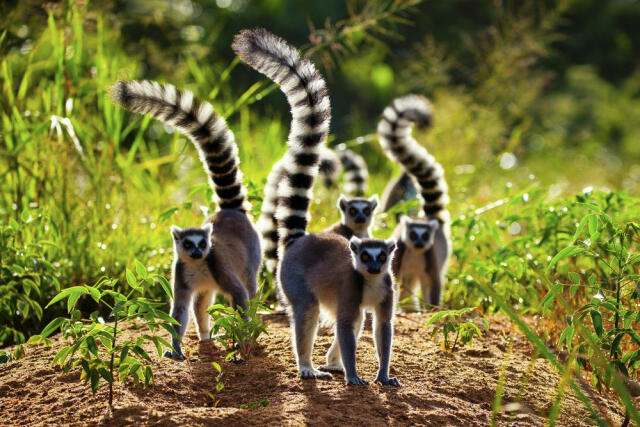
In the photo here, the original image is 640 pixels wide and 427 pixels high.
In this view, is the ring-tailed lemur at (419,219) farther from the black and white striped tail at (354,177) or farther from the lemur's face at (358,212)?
the black and white striped tail at (354,177)

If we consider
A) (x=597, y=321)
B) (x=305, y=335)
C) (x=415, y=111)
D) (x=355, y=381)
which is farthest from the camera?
(x=415, y=111)

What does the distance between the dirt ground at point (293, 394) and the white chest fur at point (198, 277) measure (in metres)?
0.40

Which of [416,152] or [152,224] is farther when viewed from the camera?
[416,152]

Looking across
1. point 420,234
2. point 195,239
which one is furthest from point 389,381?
point 420,234

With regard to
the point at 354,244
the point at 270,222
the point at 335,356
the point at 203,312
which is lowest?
the point at 335,356

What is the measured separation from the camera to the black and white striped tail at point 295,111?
4523mm

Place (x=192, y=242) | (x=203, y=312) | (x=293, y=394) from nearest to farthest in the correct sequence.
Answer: (x=293, y=394) → (x=192, y=242) → (x=203, y=312)

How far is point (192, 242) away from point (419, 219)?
257 cm

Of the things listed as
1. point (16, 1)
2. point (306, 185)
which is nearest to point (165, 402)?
point (306, 185)

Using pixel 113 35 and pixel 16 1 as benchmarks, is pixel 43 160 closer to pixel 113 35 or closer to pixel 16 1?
pixel 16 1

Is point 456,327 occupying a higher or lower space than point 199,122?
lower

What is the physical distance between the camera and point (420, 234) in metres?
6.59

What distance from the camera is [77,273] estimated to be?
18.1 feet

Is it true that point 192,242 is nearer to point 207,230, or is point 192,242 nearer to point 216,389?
point 207,230
